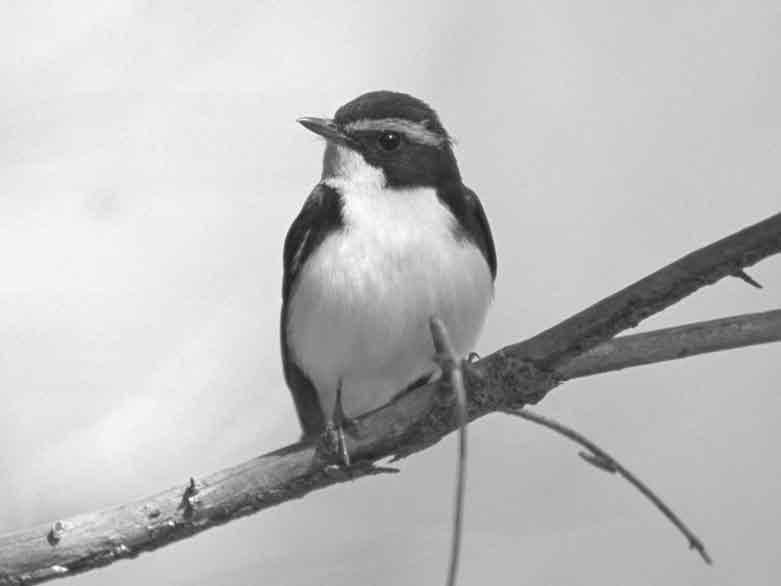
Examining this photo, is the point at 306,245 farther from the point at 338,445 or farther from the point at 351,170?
the point at 338,445

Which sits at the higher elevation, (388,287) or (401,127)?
(401,127)

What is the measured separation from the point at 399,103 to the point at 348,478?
2.73ft

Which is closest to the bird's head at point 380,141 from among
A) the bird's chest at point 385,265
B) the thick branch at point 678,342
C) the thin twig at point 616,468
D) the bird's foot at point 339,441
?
the bird's chest at point 385,265

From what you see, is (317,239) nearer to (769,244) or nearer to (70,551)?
(70,551)

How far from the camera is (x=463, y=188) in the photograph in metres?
2.40

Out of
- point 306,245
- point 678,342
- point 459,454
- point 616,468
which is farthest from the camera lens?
point 306,245

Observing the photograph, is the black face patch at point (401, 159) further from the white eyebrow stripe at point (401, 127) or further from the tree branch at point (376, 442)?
the tree branch at point (376, 442)

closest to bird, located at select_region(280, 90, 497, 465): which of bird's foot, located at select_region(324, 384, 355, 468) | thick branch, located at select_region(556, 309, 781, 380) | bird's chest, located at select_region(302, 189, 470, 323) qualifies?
bird's chest, located at select_region(302, 189, 470, 323)

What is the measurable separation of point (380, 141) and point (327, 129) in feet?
0.35

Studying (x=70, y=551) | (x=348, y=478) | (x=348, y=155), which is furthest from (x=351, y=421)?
(x=348, y=155)

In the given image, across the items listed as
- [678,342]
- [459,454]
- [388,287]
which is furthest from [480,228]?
[459,454]

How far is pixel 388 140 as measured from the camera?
232 centimetres

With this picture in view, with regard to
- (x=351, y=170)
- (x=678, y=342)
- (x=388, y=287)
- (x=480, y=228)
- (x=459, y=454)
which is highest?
(x=351, y=170)

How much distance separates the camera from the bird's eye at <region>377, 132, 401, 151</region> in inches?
91.5
